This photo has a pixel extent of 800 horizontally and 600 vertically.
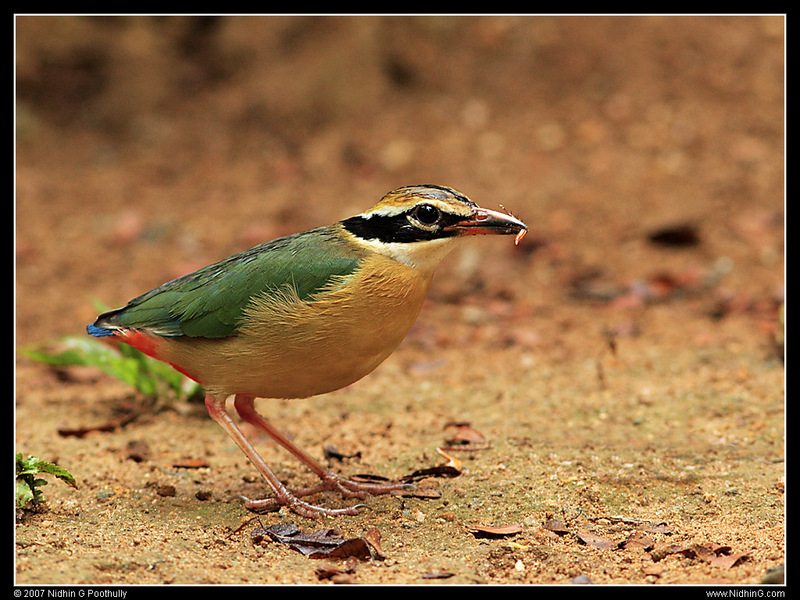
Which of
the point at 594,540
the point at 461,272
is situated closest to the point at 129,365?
the point at 594,540

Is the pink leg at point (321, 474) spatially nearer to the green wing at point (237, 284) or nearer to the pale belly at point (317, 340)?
the pale belly at point (317, 340)

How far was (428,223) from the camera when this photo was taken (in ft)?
17.6

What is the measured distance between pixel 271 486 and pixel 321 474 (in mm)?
410

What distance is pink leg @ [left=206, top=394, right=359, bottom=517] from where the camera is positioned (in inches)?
213

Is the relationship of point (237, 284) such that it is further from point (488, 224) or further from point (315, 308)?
point (488, 224)

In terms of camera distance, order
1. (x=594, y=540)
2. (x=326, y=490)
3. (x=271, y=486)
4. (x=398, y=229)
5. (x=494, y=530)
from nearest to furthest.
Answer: (x=594, y=540) → (x=494, y=530) → (x=398, y=229) → (x=271, y=486) → (x=326, y=490)

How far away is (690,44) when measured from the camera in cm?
1245

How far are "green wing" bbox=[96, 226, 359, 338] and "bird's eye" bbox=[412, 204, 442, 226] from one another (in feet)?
1.51

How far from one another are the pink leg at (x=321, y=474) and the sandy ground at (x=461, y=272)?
0.11 metres

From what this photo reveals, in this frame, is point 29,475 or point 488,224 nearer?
point 29,475

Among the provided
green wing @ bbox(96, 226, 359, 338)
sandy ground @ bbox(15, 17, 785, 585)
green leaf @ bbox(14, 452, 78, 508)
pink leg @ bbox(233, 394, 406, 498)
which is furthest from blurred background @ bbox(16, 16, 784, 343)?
green leaf @ bbox(14, 452, 78, 508)

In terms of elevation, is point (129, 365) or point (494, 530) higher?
point (129, 365)

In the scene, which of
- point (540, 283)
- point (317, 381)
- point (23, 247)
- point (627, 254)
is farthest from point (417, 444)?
point (23, 247)

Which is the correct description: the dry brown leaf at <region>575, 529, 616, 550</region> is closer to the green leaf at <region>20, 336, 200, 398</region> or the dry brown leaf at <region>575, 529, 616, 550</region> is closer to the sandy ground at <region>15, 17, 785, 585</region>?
the sandy ground at <region>15, 17, 785, 585</region>
